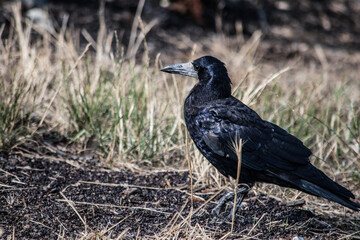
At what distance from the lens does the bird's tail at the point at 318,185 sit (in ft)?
9.55

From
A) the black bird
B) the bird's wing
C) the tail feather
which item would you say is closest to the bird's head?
the black bird

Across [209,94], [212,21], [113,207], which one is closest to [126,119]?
[209,94]

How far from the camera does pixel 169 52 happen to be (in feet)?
20.2

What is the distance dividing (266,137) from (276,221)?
1.82 feet

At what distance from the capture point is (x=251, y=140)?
3182 millimetres

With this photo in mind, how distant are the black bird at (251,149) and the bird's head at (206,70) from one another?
0.62 ft

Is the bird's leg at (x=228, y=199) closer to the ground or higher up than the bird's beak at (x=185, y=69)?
closer to the ground

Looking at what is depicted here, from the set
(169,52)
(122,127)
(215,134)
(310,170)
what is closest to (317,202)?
(310,170)

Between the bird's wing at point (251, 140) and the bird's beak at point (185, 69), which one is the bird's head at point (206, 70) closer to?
the bird's beak at point (185, 69)

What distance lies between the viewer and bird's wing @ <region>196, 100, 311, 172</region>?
3.12m

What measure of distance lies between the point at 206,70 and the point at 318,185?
1172mm

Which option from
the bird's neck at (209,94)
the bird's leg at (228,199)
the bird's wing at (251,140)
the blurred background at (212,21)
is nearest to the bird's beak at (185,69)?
the bird's neck at (209,94)

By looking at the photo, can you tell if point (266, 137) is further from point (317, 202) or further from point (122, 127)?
point (122, 127)

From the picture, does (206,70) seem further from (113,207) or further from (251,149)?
(113,207)
